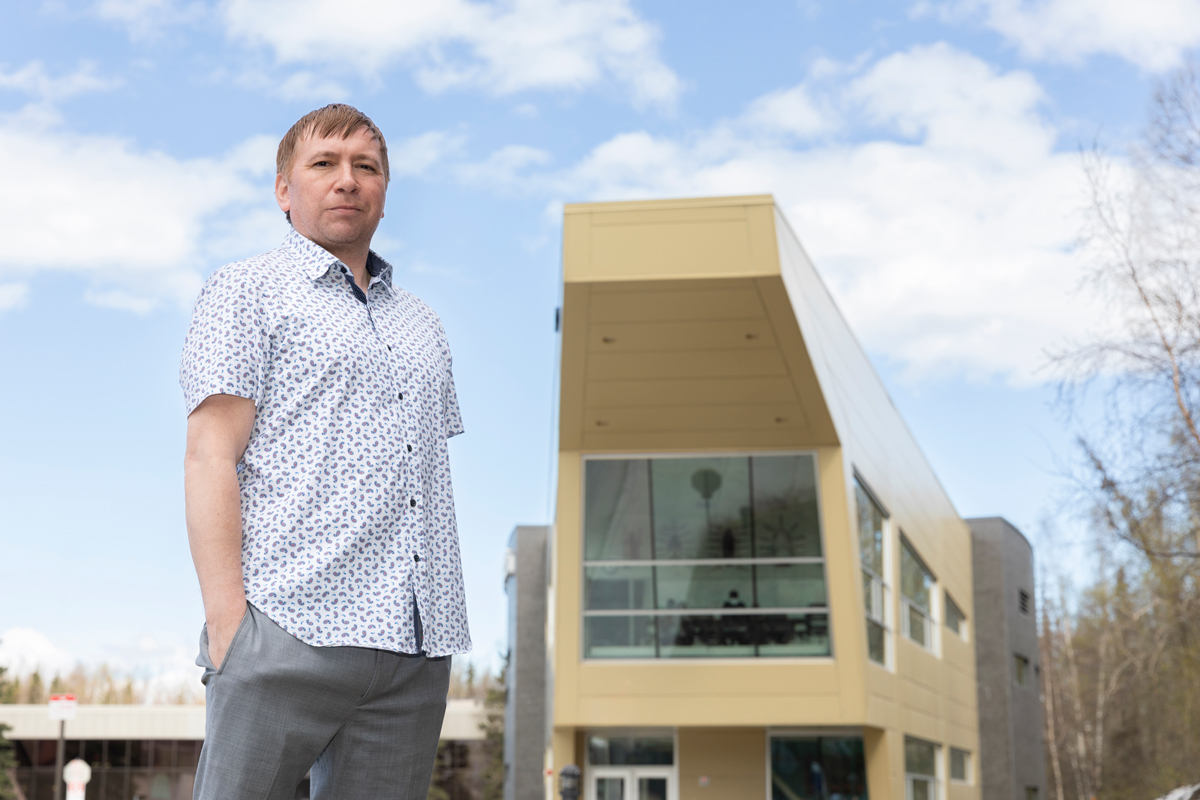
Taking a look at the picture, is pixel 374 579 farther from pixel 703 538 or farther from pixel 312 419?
pixel 703 538

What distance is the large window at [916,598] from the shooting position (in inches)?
742

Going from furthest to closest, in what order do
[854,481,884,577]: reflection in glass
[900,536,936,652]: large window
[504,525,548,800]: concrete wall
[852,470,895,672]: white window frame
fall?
[504,525,548,800]: concrete wall, [900,536,936,652]: large window, [854,481,884,577]: reflection in glass, [852,470,895,672]: white window frame

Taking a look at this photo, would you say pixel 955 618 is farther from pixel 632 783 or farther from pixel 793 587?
pixel 793 587

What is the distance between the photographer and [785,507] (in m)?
14.5

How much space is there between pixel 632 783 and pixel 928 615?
345 inches

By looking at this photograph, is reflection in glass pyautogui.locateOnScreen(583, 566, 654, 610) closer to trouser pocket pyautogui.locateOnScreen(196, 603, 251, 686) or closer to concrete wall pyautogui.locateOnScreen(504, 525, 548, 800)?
trouser pocket pyautogui.locateOnScreen(196, 603, 251, 686)

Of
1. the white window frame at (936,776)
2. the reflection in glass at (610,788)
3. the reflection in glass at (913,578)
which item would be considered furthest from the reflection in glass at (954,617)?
the reflection in glass at (610,788)

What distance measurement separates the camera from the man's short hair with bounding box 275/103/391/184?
2.07 meters

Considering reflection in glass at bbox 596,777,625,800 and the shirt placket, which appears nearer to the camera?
the shirt placket

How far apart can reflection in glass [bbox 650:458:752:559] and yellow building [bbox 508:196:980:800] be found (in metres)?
0.02

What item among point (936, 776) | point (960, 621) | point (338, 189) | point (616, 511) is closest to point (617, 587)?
point (616, 511)

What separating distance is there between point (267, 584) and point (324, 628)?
10 centimetres

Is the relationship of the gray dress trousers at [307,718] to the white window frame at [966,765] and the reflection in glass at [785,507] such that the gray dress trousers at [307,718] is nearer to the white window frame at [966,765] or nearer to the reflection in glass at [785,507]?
the reflection in glass at [785,507]

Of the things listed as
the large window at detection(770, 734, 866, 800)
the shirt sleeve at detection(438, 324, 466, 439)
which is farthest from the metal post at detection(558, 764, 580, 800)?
the shirt sleeve at detection(438, 324, 466, 439)
